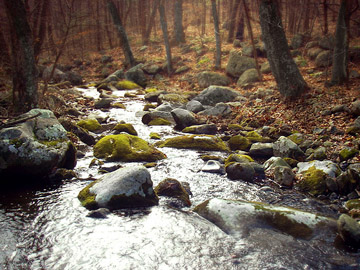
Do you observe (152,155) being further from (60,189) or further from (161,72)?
(161,72)

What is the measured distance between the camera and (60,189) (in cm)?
592

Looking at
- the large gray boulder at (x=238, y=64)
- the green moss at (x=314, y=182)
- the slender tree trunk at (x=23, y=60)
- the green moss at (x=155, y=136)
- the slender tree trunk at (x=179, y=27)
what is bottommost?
the green moss at (x=314, y=182)

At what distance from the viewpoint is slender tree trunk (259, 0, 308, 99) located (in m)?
10.6

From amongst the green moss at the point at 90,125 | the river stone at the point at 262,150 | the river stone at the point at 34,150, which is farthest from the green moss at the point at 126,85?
the river stone at the point at 262,150

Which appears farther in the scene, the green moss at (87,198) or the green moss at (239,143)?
the green moss at (239,143)

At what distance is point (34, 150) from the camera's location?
240 inches

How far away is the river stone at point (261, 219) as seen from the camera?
15.1 ft

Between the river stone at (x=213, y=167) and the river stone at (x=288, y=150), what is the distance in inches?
65.3

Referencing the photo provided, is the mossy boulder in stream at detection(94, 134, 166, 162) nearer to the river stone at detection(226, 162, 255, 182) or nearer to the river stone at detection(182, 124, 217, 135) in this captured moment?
the river stone at detection(226, 162, 255, 182)

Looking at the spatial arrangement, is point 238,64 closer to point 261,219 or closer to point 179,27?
point 179,27

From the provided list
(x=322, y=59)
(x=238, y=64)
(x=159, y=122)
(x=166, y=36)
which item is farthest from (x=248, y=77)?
(x=166, y=36)

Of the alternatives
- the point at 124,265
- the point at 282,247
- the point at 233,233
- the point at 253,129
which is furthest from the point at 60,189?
the point at 253,129

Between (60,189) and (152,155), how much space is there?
251cm

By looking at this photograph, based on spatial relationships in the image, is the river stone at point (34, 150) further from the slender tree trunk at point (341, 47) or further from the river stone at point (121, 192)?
the slender tree trunk at point (341, 47)
